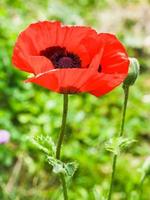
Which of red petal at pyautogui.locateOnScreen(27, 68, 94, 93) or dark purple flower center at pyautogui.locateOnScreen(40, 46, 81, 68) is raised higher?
dark purple flower center at pyautogui.locateOnScreen(40, 46, 81, 68)

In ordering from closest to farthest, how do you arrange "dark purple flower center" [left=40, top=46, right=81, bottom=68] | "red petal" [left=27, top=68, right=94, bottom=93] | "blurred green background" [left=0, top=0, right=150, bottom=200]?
"red petal" [left=27, top=68, right=94, bottom=93]
"dark purple flower center" [left=40, top=46, right=81, bottom=68]
"blurred green background" [left=0, top=0, right=150, bottom=200]

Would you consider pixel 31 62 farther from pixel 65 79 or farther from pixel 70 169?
pixel 70 169

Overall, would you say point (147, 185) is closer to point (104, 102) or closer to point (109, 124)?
point (109, 124)

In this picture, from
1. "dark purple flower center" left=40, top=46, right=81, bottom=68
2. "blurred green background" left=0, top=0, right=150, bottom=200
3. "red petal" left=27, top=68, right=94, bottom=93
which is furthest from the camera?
"blurred green background" left=0, top=0, right=150, bottom=200

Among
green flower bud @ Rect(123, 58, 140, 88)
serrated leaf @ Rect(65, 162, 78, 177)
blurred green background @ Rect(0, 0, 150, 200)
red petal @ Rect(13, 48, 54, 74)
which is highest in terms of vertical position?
red petal @ Rect(13, 48, 54, 74)

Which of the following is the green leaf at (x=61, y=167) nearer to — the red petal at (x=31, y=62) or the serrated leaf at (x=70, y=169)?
the serrated leaf at (x=70, y=169)

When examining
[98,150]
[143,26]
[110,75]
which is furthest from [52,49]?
[143,26]

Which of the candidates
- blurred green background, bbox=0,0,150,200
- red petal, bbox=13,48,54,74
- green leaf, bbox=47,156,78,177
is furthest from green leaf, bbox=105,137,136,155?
blurred green background, bbox=0,0,150,200

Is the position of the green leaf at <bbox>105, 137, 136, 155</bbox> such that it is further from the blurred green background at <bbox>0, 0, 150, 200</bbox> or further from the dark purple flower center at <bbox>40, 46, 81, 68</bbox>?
the blurred green background at <bbox>0, 0, 150, 200</bbox>
